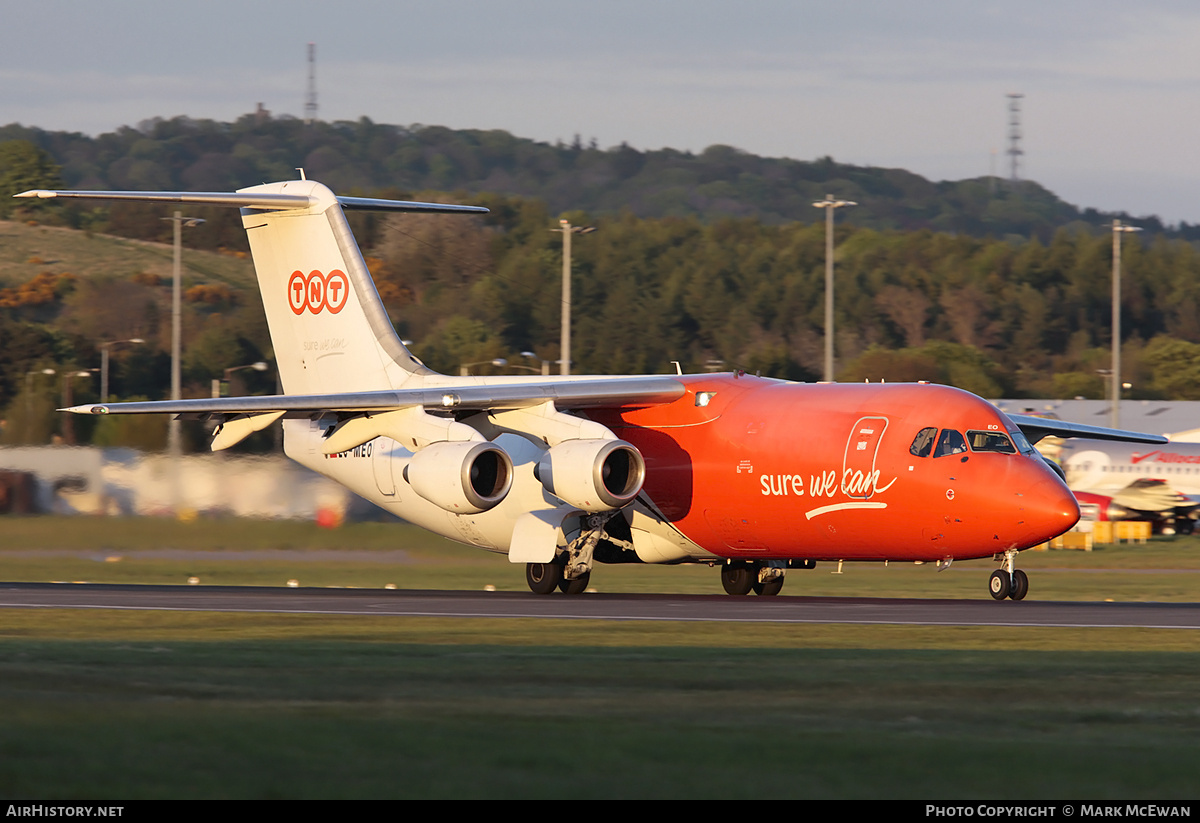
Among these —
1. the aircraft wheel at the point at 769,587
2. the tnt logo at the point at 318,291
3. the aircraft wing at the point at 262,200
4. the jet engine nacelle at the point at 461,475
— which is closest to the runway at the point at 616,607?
the jet engine nacelle at the point at 461,475

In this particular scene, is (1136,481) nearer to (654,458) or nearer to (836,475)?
(654,458)

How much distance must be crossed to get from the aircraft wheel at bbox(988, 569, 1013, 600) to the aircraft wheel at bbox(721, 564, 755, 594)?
5.23 m

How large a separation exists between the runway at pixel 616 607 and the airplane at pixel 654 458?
1.10 meters

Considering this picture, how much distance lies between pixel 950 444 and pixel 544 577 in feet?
24.1

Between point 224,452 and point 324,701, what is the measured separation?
20.8m

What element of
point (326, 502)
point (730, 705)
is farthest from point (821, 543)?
point (730, 705)

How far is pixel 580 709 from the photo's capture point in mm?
11875

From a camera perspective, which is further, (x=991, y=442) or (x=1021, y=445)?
(x=1021, y=445)

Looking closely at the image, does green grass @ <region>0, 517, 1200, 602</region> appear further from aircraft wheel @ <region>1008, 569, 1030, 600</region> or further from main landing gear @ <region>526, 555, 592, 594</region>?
aircraft wheel @ <region>1008, 569, 1030, 600</region>

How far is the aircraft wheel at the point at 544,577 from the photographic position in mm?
27797

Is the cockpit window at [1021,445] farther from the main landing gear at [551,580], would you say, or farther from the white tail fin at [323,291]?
the white tail fin at [323,291]

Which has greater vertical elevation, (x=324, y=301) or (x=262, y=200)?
(x=262, y=200)

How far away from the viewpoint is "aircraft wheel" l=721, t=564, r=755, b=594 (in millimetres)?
28734

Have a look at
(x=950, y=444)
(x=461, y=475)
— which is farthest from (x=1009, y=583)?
(x=461, y=475)
